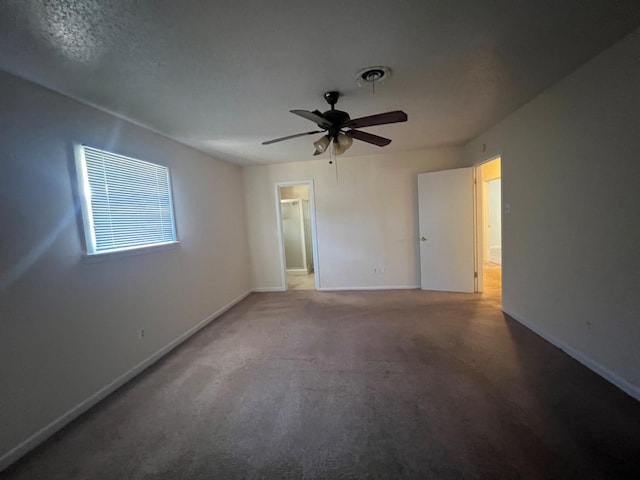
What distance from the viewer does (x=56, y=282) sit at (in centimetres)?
192

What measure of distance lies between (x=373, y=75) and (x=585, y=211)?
196cm

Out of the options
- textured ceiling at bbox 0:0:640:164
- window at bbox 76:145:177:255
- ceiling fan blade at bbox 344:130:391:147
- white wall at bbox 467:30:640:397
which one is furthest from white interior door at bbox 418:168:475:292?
window at bbox 76:145:177:255

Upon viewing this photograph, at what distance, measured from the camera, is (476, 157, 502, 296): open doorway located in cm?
422

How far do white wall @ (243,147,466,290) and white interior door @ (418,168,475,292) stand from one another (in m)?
0.23

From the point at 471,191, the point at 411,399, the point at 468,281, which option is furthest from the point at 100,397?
the point at 471,191

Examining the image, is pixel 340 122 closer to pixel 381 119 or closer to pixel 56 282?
pixel 381 119

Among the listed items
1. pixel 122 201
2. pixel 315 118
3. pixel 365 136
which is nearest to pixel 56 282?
pixel 122 201

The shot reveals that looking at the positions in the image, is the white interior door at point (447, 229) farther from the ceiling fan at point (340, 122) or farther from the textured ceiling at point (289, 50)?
the ceiling fan at point (340, 122)

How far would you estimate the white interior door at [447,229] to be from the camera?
165 inches

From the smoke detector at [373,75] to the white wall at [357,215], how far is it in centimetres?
269

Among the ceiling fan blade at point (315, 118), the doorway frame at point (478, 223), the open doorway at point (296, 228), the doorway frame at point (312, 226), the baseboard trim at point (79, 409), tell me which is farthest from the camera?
the open doorway at point (296, 228)

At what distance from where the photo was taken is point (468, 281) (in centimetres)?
424

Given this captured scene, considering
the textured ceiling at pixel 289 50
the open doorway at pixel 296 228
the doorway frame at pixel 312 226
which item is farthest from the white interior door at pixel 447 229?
the open doorway at pixel 296 228

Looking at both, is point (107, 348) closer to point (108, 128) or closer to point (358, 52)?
point (108, 128)
